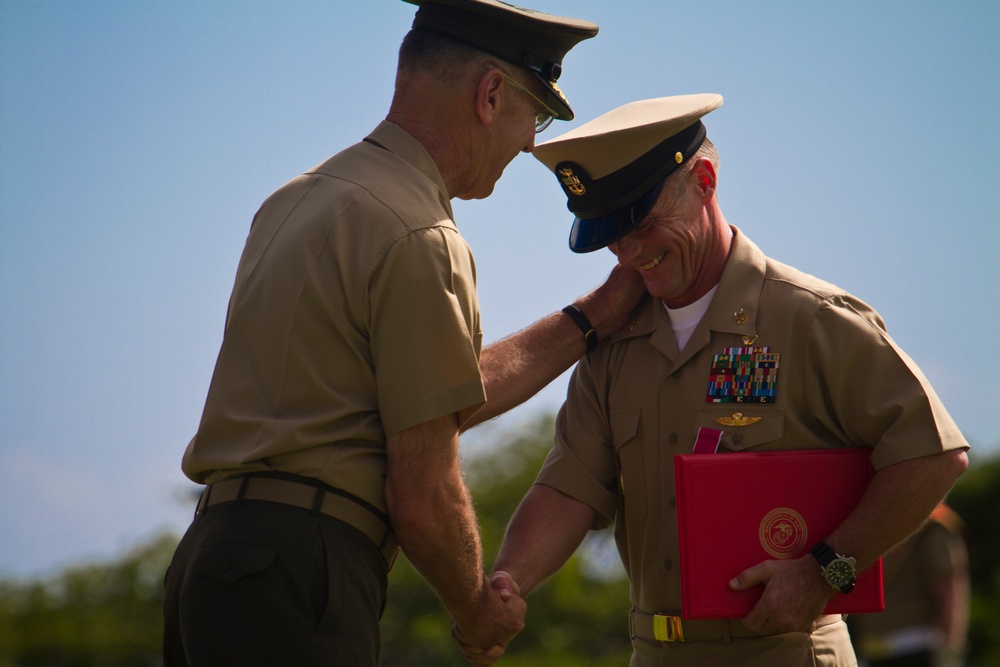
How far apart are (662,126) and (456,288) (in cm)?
113

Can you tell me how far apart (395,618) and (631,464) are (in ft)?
21.1

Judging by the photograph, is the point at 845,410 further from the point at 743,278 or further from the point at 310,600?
the point at 310,600

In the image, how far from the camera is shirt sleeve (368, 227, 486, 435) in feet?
8.71

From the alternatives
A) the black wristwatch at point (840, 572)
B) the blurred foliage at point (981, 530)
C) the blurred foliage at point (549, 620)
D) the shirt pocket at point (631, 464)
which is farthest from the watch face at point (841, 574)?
the blurred foliage at point (981, 530)

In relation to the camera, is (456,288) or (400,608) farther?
(400,608)

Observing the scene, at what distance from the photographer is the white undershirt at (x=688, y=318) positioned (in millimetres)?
3648

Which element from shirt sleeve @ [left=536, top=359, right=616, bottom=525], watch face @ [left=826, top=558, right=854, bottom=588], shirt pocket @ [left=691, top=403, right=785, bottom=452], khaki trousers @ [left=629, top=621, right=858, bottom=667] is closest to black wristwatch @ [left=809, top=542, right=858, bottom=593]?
watch face @ [left=826, top=558, right=854, bottom=588]

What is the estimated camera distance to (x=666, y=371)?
142 inches

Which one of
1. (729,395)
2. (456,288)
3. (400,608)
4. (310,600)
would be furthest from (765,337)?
(400,608)

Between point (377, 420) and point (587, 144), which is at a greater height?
point (587, 144)

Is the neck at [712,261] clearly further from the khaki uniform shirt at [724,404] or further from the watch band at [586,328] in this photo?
the watch band at [586,328]

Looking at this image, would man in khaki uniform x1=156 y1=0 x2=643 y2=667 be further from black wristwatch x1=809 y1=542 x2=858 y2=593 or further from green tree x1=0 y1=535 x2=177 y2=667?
green tree x1=0 y1=535 x2=177 y2=667

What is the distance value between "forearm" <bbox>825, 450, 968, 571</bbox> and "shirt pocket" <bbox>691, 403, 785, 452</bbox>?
0.33m

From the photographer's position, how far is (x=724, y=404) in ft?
11.2
